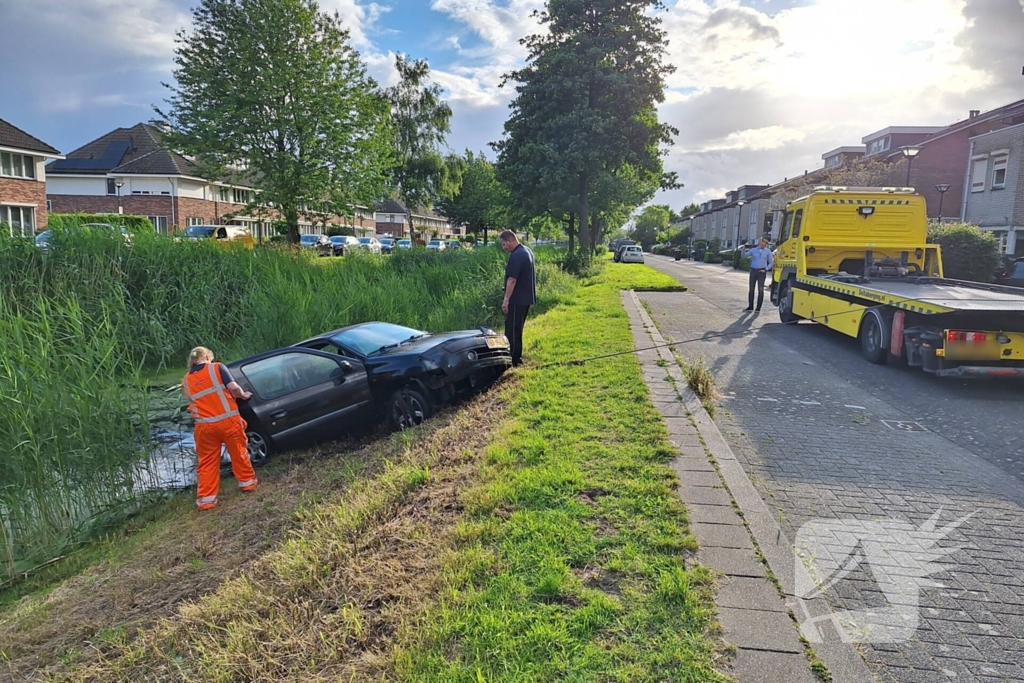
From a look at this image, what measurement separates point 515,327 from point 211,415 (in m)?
3.92

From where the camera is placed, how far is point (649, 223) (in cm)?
12169

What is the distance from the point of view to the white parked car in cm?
4333

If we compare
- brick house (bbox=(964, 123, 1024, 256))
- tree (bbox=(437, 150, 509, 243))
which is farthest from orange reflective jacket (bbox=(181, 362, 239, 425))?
tree (bbox=(437, 150, 509, 243))

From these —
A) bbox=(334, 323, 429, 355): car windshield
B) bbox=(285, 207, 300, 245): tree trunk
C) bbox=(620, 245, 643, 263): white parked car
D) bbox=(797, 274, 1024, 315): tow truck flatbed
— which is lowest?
bbox=(334, 323, 429, 355): car windshield

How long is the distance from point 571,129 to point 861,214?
550 inches

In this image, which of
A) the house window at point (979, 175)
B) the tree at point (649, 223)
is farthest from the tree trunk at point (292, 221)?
the tree at point (649, 223)

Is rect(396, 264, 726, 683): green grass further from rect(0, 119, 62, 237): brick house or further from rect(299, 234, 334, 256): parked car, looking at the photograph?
rect(0, 119, 62, 237): brick house

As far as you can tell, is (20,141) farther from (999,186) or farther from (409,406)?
(999,186)

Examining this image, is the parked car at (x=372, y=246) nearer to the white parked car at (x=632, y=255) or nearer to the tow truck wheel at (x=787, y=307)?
the tow truck wheel at (x=787, y=307)

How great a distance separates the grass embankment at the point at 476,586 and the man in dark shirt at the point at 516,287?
10.7 feet

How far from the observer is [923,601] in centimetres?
282

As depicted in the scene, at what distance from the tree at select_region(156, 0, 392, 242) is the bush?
71.1ft

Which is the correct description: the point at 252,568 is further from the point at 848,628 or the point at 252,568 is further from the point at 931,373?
the point at 931,373

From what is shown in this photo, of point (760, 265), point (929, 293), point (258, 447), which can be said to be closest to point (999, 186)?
point (760, 265)
